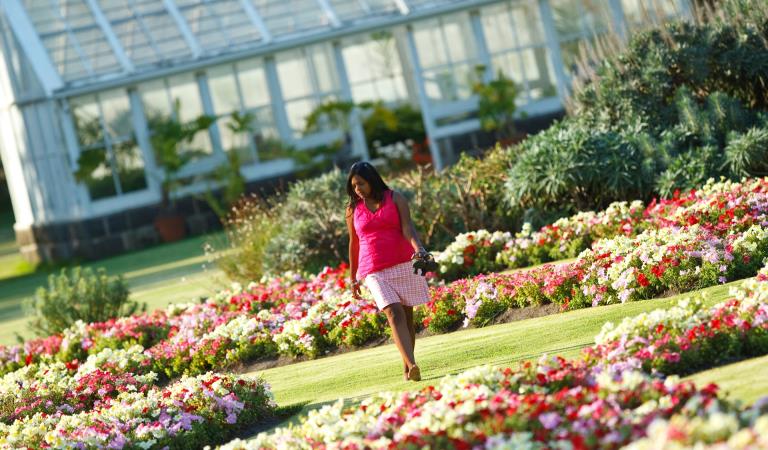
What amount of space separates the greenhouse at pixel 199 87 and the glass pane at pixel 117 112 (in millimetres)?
22

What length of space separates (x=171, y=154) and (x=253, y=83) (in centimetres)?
250

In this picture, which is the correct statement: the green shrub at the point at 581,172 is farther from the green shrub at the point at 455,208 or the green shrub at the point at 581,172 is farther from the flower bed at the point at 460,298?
the flower bed at the point at 460,298

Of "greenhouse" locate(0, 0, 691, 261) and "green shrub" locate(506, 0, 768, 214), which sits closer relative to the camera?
"green shrub" locate(506, 0, 768, 214)

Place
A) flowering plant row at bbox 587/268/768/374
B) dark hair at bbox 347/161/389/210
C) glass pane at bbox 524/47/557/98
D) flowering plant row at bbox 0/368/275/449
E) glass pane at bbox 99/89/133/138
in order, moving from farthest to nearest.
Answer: glass pane at bbox 524/47/557/98 < glass pane at bbox 99/89/133/138 < dark hair at bbox 347/161/389/210 < flowering plant row at bbox 0/368/275/449 < flowering plant row at bbox 587/268/768/374

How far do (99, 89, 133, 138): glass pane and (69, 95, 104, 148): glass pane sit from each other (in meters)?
0.16

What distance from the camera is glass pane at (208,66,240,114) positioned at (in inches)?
965

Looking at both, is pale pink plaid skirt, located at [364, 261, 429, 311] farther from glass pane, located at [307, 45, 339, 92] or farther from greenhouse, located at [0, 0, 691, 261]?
glass pane, located at [307, 45, 339, 92]

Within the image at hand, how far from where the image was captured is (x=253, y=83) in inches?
979

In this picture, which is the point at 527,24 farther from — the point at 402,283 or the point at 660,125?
the point at 402,283

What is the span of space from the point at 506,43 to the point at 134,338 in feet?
49.1

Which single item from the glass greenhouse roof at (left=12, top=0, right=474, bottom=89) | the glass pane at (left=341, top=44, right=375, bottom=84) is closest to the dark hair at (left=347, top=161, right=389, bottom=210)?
the glass greenhouse roof at (left=12, top=0, right=474, bottom=89)

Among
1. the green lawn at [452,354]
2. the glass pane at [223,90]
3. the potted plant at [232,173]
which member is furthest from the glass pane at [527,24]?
the green lawn at [452,354]

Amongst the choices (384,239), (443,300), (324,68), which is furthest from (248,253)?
(324,68)

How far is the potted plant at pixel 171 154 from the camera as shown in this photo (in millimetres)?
23547
